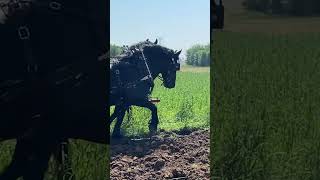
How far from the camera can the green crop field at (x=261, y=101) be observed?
166 inches

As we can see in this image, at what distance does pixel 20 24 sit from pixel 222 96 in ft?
5.39

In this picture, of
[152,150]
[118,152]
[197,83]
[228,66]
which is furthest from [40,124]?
[228,66]

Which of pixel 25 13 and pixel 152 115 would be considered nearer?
pixel 25 13

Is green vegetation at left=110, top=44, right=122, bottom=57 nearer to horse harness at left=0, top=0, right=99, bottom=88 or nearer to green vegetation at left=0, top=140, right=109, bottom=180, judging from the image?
horse harness at left=0, top=0, right=99, bottom=88

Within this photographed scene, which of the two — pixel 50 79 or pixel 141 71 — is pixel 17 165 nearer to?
pixel 50 79

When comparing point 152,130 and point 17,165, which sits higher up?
point 152,130

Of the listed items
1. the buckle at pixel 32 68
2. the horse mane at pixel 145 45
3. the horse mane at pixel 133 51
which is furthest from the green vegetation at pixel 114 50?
the buckle at pixel 32 68

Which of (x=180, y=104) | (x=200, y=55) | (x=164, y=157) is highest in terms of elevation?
(x=200, y=55)

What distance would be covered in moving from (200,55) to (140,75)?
0.50 meters

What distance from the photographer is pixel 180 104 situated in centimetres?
422

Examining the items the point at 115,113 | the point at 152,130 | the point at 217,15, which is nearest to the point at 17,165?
the point at 115,113

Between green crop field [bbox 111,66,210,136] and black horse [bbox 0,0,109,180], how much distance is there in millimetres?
303

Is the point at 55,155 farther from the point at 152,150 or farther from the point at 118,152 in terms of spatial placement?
the point at 152,150

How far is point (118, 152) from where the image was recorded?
13.4 feet
